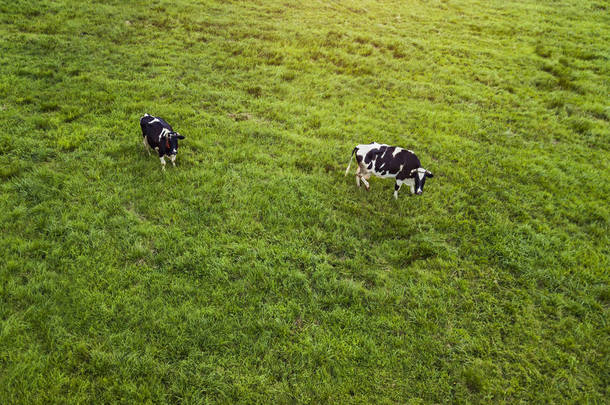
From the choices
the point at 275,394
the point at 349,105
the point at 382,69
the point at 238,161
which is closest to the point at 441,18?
the point at 382,69

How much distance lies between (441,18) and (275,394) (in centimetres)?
2466

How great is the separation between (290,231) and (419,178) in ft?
11.9

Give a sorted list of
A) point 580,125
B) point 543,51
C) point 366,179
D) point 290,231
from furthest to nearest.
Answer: point 543,51 → point 580,125 → point 366,179 → point 290,231

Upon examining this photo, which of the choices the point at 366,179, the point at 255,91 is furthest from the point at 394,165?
the point at 255,91

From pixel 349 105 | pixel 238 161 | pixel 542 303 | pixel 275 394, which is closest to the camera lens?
pixel 275 394

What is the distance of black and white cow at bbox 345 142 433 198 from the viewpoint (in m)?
7.96

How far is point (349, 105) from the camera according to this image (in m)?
12.1

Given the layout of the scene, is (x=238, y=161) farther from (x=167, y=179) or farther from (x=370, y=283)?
(x=370, y=283)

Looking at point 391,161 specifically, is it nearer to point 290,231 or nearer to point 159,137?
point 290,231

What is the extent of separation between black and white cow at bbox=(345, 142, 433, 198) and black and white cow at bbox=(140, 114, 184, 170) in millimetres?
5066

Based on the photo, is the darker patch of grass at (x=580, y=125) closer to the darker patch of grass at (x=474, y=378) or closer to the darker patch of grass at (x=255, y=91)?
the darker patch of grass at (x=474, y=378)

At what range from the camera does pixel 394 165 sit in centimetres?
804

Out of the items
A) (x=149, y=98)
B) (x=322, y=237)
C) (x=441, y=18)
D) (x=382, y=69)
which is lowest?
(x=322, y=237)

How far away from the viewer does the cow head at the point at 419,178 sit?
25.7 ft
